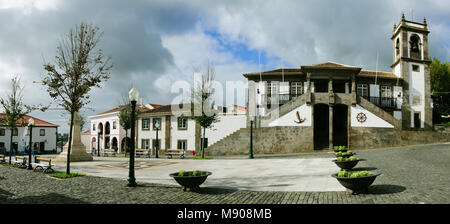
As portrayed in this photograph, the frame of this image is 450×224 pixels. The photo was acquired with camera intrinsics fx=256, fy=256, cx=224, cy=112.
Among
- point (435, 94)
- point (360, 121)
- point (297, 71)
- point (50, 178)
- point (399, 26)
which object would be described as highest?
point (399, 26)

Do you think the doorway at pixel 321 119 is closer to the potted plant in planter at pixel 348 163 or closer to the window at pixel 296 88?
the window at pixel 296 88

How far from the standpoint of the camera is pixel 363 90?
33656 mm

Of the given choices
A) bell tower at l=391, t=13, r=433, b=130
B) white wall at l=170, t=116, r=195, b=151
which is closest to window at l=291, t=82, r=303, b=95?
white wall at l=170, t=116, r=195, b=151

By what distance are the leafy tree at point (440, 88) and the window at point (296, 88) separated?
20863mm

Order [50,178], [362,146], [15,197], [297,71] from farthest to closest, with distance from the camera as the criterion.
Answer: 1. [297,71]
2. [362,146]
3. [50,178]
4. [15,197]

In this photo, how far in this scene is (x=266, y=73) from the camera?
3294 cm

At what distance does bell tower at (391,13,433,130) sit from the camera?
34250mm

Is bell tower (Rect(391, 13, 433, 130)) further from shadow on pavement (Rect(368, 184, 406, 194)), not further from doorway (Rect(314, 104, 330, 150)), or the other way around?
shadow on pavement (Rect(368, 184, 406, 194))

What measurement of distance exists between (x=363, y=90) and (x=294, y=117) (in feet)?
43.6

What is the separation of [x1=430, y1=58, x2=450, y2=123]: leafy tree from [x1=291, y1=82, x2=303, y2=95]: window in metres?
20.9

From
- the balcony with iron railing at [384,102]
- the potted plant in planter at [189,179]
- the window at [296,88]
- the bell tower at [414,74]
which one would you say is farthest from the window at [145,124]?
the bell tower at [414,74]

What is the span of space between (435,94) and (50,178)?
154ft
